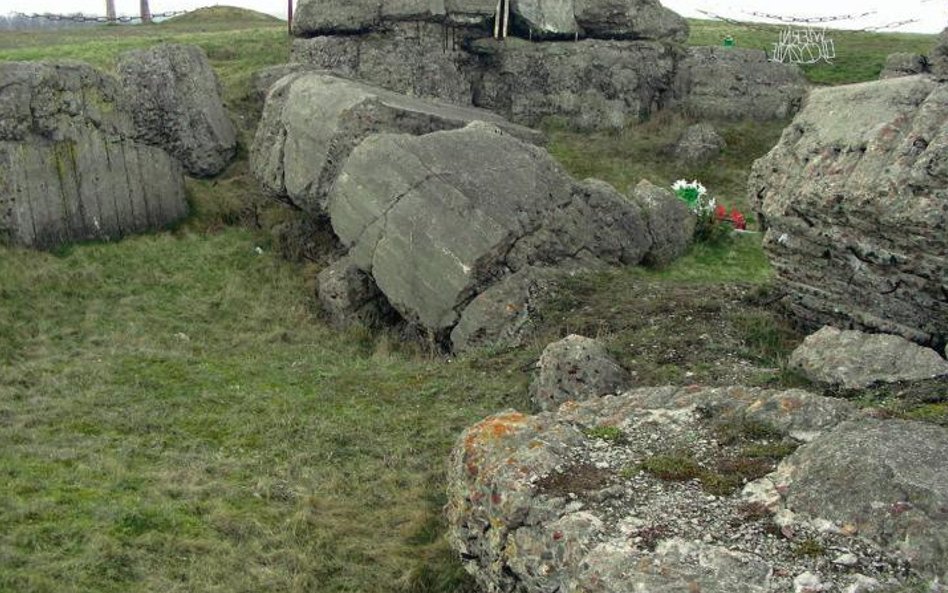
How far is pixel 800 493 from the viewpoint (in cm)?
575

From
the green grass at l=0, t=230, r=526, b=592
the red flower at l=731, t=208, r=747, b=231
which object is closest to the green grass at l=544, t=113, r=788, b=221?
the red flower at l=731, t=208, r=747, b=231

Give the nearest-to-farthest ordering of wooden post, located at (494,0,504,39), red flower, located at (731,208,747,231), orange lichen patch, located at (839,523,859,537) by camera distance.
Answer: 1. orange lichen patch, located at (839,523,859,537)
2. red flower, located at (731,208,747,231)
3. wooden post, located at (494,0,504,39)

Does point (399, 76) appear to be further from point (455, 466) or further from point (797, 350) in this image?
point (455, 466)

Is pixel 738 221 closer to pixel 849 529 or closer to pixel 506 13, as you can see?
pixel 506 13

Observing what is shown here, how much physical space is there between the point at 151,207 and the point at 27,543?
10612 mm

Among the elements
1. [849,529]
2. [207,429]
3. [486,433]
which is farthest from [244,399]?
[849,529]

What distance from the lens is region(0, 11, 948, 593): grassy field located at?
7.33 metres

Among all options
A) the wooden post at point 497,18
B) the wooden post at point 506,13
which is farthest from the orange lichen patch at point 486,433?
the wooden post at point 506,13

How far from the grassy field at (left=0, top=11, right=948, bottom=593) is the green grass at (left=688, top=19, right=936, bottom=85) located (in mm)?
12304

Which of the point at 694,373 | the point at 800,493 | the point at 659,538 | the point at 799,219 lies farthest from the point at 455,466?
the point at 799,219

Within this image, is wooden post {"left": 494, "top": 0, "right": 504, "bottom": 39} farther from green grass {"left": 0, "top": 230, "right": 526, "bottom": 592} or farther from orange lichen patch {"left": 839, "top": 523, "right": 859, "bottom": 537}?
orange lichen patch {"left": 839, "top": 523, "right": 859, "bottom": 537}

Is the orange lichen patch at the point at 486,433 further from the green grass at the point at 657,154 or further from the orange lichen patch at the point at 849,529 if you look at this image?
the green grass at the point at 657,154

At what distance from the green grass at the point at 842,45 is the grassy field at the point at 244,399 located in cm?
1230

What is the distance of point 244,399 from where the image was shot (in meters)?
11.0
